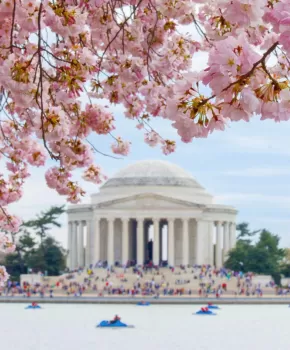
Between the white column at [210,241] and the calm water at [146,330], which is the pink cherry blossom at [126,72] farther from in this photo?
the white column at [210,241]

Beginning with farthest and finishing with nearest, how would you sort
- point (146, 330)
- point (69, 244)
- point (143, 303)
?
point (69, 244) < point (143, 303) < point (146, 330)

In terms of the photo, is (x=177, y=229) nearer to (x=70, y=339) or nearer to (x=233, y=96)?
(x=70, y=339)

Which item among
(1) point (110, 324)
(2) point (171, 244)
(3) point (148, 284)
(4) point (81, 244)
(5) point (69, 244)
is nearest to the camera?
(1) point (110, 324)

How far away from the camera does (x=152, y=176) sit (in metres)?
185

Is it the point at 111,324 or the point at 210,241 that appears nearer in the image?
the point at 111,324

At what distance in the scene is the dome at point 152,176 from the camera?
183250 mm

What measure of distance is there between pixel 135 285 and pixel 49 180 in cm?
11886

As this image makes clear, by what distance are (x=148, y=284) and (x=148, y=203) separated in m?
33.1

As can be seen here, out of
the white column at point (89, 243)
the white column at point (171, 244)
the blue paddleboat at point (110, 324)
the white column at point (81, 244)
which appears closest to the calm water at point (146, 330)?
the blue paddleboat at point (110, 324)

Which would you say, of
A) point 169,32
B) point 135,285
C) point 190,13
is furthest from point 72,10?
point 135,285

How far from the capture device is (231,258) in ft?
542

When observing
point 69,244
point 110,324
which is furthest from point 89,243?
point 110,324

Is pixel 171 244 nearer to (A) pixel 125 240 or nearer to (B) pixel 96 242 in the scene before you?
(A) pixel 125 240

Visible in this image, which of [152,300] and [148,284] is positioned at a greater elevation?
[148,284]
